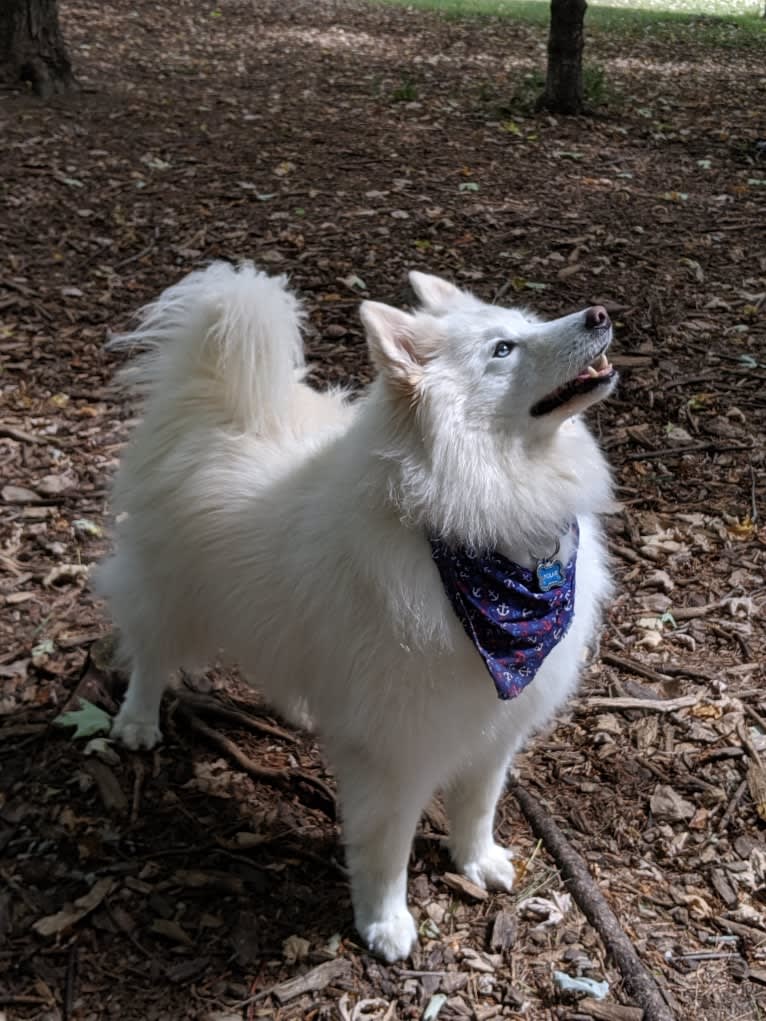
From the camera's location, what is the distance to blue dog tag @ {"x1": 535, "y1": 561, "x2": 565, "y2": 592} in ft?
7.80

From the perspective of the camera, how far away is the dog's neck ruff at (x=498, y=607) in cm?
228

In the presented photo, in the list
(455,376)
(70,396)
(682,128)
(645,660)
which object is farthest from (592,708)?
(682,128)

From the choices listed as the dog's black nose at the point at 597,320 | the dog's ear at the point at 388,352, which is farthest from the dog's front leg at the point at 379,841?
the dog's black nose at the point at 597,320

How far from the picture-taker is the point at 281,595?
264cm

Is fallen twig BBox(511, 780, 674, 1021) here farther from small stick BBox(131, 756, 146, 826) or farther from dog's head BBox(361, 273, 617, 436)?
dog's head BBox(361, 273, 617, 436)

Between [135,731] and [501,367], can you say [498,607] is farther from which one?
[135,731]

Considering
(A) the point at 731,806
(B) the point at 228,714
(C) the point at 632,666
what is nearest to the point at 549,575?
(A) the point at 731,806

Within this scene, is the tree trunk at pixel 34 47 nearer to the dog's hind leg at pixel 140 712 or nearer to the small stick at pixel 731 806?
the dog's hind leg at pixel 140 712

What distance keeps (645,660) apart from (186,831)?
194cm

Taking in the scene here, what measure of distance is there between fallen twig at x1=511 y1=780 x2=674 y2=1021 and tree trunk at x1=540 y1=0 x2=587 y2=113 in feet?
27.2

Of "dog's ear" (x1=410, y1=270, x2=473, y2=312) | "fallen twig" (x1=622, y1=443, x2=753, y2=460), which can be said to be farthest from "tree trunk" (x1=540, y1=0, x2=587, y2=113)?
"dog's ear" (x1=410, y1=270, x2=473, y2=312)

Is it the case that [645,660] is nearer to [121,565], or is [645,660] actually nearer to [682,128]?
[121,565]

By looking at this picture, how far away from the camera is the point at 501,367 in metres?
2.32

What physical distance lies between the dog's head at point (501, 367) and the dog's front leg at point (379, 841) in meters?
1.02
